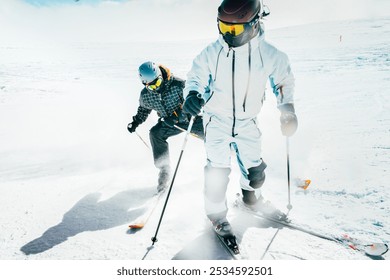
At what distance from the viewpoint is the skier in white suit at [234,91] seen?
2.41m

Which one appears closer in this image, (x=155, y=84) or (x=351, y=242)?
(x=351, y=242)

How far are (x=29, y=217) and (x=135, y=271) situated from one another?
168cm

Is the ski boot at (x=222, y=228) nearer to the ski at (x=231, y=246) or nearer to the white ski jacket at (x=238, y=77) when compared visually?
the ski at (x=231, y=246)

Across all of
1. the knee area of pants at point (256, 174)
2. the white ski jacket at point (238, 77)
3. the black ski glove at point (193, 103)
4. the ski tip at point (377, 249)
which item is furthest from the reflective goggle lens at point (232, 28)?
the ski tip at point (377, 249)

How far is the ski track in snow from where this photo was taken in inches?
113

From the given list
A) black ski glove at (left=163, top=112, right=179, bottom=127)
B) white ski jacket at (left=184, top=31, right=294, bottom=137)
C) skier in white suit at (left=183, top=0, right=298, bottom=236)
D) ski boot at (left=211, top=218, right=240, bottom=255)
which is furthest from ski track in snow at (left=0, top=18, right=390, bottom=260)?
white ski jacket at (left=184, top=31, right=294, bottom=137)

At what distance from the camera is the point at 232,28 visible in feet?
7.80

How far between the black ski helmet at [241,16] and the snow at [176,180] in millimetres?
1981

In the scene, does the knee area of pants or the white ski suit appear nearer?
the white ski suit

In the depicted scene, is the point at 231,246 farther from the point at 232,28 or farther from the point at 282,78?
the point at 232,28

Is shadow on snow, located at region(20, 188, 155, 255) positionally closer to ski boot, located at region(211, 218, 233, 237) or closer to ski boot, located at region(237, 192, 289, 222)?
ski boot, located at region(211, 218, 233, 237)

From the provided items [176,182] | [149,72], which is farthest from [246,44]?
[176,182]

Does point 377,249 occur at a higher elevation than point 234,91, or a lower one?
lower

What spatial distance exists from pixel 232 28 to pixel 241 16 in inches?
4.6
